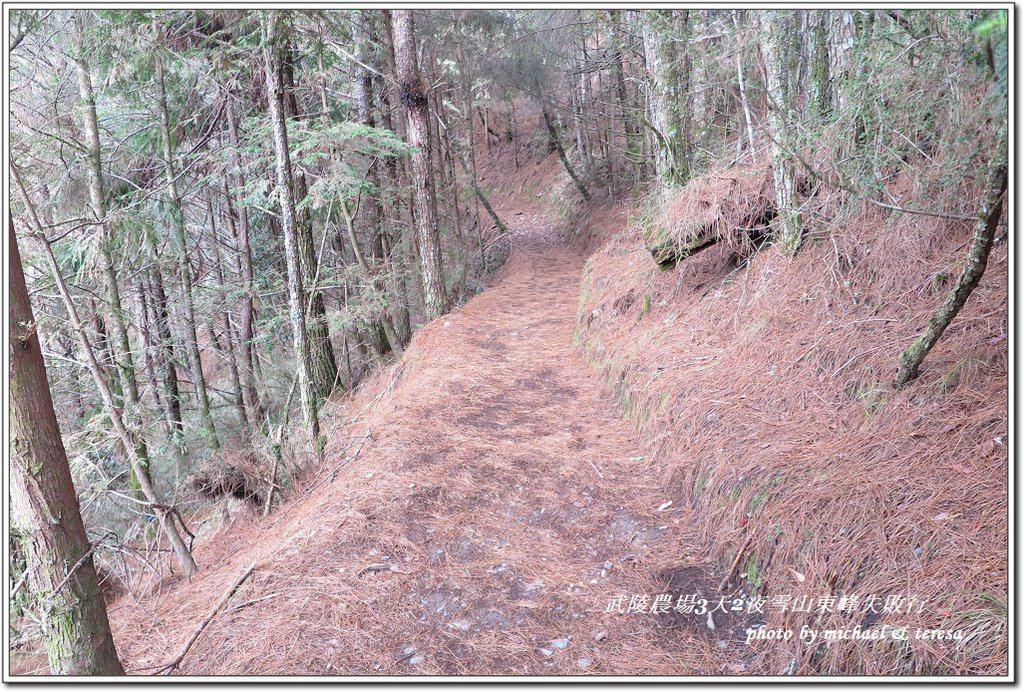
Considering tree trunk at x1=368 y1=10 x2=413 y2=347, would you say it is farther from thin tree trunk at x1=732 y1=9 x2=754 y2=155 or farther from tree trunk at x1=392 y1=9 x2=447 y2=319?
thin tree trunk at x1=732 y1=9 x2=754 y2=155

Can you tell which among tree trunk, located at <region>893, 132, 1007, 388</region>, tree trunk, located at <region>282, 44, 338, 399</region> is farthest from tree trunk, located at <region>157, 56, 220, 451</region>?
tree trunk, located at <region>893, 132, 1007, 388</region>

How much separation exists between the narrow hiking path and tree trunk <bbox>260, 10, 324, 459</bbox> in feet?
1.32

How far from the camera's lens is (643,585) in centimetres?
321

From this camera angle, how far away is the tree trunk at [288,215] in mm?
5449

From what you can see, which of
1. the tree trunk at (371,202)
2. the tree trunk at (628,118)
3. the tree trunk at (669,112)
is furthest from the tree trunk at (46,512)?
the tree trunk at (628,118)

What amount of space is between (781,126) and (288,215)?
4482 mm

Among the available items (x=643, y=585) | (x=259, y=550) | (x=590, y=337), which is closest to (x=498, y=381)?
(x=590, y=337)

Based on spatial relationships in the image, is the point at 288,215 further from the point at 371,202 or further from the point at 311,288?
the point at 371,202

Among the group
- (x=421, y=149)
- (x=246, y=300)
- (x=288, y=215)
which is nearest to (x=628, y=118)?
(x=421, y=149)

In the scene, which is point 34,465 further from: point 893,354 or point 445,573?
point 893,354

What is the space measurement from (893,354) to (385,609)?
3.26 metres

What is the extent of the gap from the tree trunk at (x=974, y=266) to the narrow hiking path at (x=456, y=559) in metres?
1.56

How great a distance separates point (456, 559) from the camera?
3.50 m

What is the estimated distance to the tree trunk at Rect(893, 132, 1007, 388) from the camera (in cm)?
271
